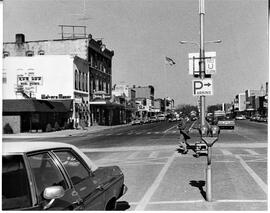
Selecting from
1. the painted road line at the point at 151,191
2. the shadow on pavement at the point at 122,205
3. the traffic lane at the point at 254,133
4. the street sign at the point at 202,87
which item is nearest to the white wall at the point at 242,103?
the traffic lane at the point at 254,133

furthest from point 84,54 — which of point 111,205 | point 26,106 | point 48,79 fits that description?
point 111,205

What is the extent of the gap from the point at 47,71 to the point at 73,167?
38363mm

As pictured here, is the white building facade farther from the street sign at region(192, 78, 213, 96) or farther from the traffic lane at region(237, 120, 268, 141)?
the street sign at region(192, 78, 213, 96)

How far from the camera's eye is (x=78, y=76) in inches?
1886

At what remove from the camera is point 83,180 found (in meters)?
5.04

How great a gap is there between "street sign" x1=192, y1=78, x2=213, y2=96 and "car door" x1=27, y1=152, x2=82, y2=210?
4143 mm

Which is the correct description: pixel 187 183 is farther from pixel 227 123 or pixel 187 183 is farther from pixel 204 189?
pixel 227 123

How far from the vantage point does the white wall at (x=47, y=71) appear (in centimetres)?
3916

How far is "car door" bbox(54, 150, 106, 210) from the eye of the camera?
4.76 m

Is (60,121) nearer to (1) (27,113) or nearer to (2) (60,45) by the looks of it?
(1) (27,113)

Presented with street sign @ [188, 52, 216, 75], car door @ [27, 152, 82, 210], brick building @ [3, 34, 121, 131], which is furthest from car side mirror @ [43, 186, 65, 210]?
brick building @ [3, 34, 121, 131]

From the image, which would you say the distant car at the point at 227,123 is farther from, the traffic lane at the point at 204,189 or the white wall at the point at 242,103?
the white wall at the point at 242,103

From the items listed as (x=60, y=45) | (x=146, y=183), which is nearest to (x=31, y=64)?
(x=60, y=45)

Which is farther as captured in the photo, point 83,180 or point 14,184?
point 83,180
